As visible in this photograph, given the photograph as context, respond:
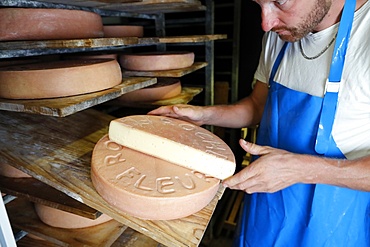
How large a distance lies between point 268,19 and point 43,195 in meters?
1.04

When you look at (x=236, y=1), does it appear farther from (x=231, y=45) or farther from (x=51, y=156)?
(x=51, y=156)

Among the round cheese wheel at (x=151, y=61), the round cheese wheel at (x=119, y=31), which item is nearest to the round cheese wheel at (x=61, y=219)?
the round cheese wheel at (x=151, y=61)

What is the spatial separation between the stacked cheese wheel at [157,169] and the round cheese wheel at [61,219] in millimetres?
377

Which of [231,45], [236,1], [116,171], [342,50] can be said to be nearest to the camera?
[116,171]

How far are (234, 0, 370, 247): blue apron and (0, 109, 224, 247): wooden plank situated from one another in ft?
1.59

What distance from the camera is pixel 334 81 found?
101 cm

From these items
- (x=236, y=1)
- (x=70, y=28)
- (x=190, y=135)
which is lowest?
(x=190, y=135)

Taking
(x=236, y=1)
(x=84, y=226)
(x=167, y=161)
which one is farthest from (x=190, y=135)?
(x=236, y=1)

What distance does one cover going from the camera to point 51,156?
92 cm

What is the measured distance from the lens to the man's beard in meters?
0.98

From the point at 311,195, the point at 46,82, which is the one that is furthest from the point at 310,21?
the point at 46,82

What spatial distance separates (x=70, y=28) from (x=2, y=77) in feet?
0.97

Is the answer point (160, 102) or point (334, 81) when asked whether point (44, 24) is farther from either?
point (334, 81)

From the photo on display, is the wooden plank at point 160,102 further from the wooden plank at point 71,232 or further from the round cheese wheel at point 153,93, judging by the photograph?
the wooden plank at point 71,232
